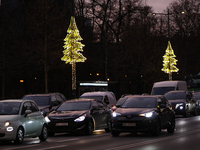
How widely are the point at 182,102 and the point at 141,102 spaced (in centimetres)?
1408

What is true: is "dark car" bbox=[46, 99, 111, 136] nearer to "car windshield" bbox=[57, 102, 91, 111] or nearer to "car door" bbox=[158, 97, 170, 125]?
"car windshield" bbox=[57, 102, 91, 111]

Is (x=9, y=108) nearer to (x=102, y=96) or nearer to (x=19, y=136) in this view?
(x=19, y=136)

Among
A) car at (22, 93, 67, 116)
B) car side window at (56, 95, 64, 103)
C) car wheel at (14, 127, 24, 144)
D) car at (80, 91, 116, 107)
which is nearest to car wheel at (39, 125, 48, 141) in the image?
car wheel at (14, 127, 24, 144)

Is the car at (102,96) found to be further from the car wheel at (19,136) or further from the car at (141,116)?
the car wheel at (19,136)

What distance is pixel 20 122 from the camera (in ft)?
53.6

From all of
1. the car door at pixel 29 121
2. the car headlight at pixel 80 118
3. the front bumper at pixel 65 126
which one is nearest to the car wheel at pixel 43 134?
the car door at pixel 29 121

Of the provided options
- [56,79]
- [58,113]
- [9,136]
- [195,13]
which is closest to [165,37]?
[195,13]

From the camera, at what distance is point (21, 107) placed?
1697cm

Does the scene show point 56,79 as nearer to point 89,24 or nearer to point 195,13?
point 89,24

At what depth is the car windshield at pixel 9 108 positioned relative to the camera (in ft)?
55.2

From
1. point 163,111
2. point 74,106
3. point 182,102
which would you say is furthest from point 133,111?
point 182,102

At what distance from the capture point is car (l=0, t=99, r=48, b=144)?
15.8m

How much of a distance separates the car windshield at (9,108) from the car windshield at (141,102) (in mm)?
4331

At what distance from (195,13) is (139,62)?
60.9 ft
